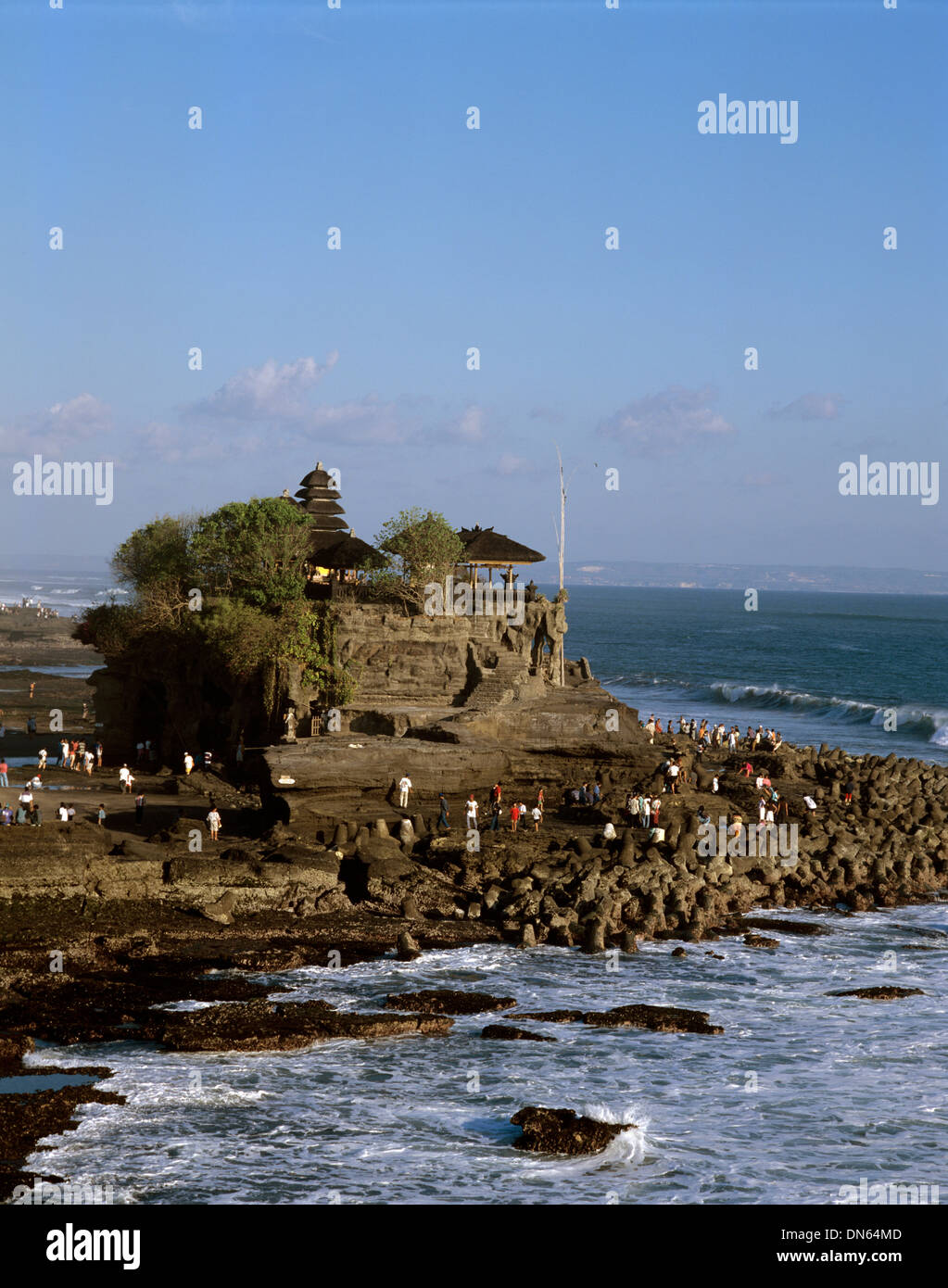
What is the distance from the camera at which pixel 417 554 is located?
46250 mm

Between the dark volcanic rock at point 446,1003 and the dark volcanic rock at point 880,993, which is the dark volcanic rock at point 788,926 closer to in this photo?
the dark volcanic rock at point 880,993

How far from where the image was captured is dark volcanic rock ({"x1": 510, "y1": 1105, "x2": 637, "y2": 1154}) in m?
19.0

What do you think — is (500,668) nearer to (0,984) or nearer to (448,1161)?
(0,984)

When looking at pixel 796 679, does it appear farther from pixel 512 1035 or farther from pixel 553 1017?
pixel 512 1035

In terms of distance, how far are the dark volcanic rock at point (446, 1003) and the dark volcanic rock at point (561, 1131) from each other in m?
4.62

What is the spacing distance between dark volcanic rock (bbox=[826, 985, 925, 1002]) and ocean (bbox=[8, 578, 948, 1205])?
0.32 meters

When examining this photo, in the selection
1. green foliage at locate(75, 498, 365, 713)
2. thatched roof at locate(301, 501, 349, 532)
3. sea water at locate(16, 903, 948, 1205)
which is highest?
thatched roof at locate(301, 501, 349, 532)

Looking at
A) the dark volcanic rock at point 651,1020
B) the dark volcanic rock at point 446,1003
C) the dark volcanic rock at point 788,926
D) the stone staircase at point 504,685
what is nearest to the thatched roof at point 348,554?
the stone staircase at point 504,685

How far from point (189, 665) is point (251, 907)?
798 inches

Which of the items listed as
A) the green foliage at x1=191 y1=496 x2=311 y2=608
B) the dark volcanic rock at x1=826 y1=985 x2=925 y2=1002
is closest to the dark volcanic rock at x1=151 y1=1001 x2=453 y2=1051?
the dark volcanic rock at x1=826 y1=985 x2=925 y2=1002

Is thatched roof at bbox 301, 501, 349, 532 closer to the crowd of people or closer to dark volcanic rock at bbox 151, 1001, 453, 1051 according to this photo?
the crowd of people

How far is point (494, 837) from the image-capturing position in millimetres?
35188

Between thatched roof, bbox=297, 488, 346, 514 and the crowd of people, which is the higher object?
thatched roof, bbox=297, 488, 346, 514
